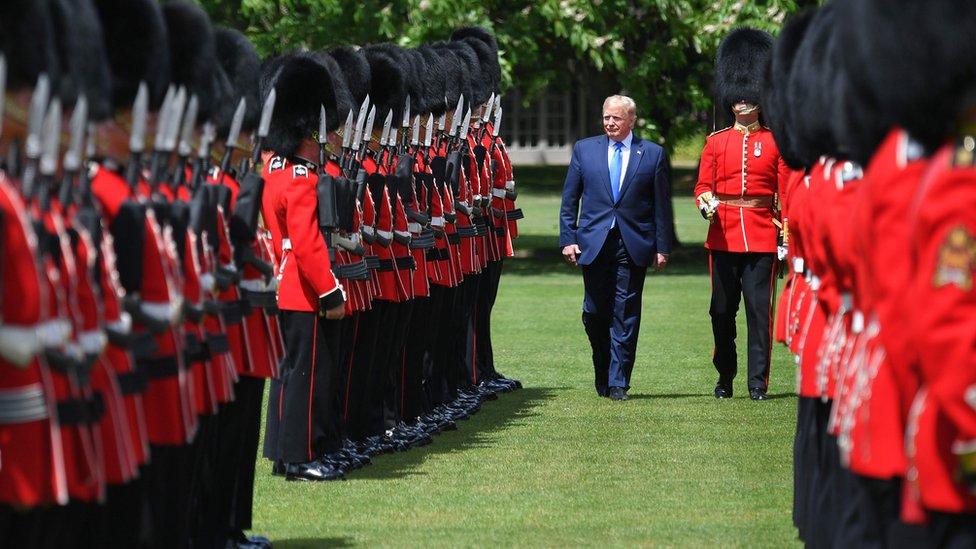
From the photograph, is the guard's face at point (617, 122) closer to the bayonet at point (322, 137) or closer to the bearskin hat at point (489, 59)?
the bearskin hat at point (489, 59)

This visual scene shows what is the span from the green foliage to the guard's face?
8.08 meters

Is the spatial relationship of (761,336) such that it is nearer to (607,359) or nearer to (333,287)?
(607,359)

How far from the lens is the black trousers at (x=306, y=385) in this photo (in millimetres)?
8258

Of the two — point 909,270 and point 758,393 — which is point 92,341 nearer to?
point 909,270

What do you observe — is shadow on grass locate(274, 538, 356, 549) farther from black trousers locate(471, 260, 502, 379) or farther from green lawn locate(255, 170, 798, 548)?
black trousers locate(471, 260, 502, 379)

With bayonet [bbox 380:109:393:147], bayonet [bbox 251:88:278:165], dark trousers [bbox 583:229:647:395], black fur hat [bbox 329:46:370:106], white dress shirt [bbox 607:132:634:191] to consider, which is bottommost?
dark trousers [bbox 583:229:647:395]

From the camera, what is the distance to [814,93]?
20.5 ft

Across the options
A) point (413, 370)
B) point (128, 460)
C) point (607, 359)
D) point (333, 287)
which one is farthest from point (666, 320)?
point (128, 460)

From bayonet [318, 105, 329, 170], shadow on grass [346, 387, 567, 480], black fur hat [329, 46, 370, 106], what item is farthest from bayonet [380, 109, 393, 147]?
shadow on grass [346, 387, 567, 480]

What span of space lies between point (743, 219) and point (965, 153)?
728 cm

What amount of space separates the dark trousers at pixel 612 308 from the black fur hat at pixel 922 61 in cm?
728

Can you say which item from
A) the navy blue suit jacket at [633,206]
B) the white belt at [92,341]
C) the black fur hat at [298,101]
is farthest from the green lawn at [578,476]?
the white belt at [92,341]

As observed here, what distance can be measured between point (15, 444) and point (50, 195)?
2.21 feet

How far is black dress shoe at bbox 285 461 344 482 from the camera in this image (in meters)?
8.43
